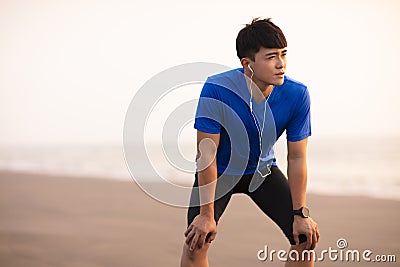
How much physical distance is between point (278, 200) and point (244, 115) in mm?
485

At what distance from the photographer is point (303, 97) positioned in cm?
366

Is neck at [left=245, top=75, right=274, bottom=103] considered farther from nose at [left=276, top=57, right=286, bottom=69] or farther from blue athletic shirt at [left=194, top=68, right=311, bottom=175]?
nose at [left=276, top=57, right=286, bottom=69]

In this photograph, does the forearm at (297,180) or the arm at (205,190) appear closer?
the arm at (205,190)

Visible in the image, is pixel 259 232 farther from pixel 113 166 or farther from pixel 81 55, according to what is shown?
pixel 81 55

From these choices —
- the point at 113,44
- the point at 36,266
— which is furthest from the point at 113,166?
the point at 36,266

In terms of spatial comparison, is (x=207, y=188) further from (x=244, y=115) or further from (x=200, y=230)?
(x=244, y=115)

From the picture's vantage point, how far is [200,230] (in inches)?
137

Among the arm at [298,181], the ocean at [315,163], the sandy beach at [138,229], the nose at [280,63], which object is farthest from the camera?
the ocean at [315,163]

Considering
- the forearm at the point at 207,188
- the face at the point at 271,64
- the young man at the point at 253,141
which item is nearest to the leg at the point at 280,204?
the young man at the point at 253,141

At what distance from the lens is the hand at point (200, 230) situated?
11.4 ft

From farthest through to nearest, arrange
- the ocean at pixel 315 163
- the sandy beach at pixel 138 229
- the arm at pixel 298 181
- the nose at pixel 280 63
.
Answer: the ocean at pixel 315 163 < the sandy beach at pixel 138 229 < the arm at pixel 298 181 < the nose at pixel 280 63

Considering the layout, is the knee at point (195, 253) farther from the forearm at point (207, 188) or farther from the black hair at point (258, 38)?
the black hair at point (258, 38)

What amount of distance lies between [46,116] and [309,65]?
8.48m

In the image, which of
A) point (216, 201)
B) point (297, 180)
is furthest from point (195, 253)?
point (297, 180)
